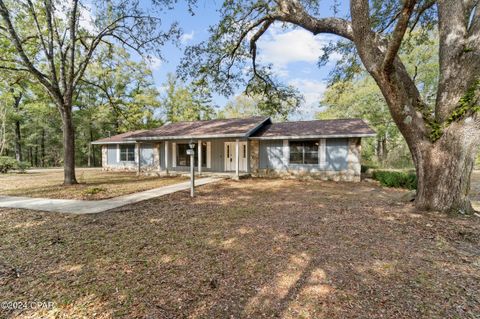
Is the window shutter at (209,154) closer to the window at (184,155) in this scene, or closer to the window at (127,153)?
the window at (184,155)

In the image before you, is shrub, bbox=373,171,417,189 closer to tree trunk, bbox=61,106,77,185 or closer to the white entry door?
the white entry door

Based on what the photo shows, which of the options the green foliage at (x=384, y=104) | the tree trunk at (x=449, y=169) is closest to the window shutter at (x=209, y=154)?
the green foliage at (x=384, y=104)

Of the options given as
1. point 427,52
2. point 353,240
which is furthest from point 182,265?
point 427,52

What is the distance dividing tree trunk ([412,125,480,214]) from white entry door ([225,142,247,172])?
9.91m

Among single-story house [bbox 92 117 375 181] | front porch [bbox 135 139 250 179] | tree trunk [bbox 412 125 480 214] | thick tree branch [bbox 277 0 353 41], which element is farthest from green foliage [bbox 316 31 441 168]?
tree trunk [bbox 412 125 480 214]

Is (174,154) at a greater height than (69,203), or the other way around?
(174,154)

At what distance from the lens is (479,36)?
473cm

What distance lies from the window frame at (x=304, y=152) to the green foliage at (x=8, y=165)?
1962cm

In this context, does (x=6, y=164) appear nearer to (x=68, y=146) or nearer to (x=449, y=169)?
(x=68, y=146)

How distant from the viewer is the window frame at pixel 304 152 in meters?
12.7

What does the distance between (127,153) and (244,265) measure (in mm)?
18199

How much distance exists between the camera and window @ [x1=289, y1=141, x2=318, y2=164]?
1277 cm

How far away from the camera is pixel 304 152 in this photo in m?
13.0

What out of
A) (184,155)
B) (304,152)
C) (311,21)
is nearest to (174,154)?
(184,155)
